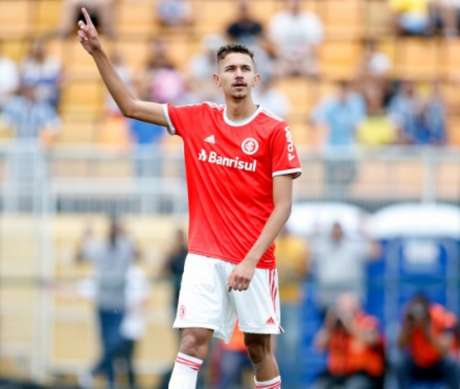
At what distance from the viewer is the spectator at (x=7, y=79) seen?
2255 centimetres

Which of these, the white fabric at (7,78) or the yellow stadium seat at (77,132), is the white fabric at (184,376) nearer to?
the yellow stadium seat at (77,132)

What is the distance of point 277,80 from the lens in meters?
21.9

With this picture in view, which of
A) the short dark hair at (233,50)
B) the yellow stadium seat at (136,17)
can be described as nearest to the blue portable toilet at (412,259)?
the yellow stadium seat at (136,17)

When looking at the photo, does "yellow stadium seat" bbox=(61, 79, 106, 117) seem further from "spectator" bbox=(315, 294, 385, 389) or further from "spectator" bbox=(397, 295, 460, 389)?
"spectator" bbox=(397, 295, 460, 389)

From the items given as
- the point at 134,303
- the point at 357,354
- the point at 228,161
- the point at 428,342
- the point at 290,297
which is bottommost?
the point at 357,354

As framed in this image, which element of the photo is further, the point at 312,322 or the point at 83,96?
the point at 83,96

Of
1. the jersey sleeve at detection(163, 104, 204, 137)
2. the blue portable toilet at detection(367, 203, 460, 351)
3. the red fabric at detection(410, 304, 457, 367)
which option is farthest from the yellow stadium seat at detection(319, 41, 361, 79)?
the jersey sleeve at detection(163, 104, 204, 137)

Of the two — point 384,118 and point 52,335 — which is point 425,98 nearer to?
point 384,118

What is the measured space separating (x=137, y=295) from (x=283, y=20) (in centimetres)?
503

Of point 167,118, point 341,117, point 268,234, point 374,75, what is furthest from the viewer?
point 374,75

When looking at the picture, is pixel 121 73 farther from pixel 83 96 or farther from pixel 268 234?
pixel 268 234

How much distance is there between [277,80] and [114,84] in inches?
449

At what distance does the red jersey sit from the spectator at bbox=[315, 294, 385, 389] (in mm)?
7694

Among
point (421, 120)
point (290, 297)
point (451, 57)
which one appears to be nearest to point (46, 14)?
point (451, 57)
